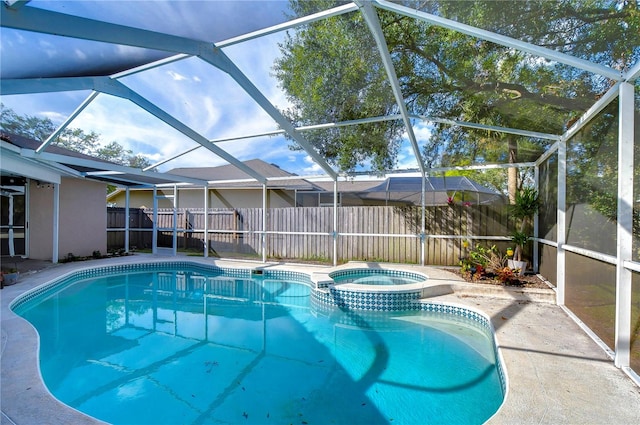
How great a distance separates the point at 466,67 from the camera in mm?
4137

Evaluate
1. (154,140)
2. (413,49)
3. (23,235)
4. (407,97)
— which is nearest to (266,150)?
(154,140)

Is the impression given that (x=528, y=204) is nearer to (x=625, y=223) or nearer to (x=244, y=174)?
(x=625, y=223)

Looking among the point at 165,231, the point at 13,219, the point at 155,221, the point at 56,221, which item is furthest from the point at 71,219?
the point at 165,231

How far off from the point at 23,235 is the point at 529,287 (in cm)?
1322

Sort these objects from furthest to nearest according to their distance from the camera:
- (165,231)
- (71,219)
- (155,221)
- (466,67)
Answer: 1. (165,231)
2. (155,221)
3. (71,219)
4. (466,67)

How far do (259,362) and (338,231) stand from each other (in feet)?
19.0

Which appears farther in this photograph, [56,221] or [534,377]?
[56,221]

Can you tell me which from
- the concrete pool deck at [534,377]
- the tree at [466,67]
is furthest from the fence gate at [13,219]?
the tree at [466,67]

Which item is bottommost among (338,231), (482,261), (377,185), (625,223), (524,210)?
(482,261)

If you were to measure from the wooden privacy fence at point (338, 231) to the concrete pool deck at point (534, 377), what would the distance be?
3.26 meters

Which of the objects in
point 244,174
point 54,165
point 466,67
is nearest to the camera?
point 466,67

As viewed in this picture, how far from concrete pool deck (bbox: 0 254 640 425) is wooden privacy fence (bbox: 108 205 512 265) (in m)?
3.26

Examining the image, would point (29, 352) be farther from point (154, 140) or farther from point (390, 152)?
point (390, 152)

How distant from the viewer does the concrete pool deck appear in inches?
89.7
